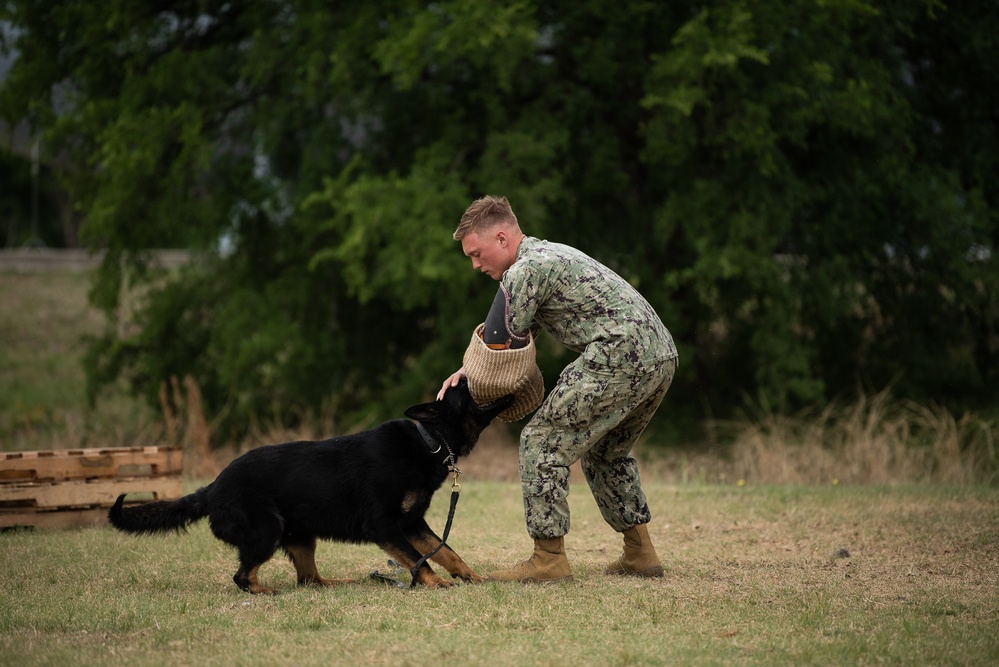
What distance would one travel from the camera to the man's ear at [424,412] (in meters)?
5.60

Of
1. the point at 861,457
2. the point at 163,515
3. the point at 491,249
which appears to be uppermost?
the point at 491,249

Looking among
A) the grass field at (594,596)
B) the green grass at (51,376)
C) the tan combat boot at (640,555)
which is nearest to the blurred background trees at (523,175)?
the green grass at (51,376)

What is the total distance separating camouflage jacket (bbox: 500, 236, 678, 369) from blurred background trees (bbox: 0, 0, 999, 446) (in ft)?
25.0

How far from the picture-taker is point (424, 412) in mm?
5641

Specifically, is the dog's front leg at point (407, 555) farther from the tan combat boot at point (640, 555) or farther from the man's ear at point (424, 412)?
the tan combat boot at point (640, 555)

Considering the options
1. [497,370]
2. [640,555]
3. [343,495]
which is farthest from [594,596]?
[343,495]

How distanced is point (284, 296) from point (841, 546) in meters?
10.7

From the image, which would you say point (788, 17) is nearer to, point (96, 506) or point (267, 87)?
point (267, 87)

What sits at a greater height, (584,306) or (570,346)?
(584,306)

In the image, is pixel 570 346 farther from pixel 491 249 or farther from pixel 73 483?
pixel 73 483

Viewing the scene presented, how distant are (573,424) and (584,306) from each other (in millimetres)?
632

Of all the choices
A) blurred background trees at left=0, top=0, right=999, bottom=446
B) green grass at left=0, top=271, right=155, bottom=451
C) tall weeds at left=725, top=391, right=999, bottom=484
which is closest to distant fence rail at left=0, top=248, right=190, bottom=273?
green grass at left=0, top=271, right=155, bottom=451

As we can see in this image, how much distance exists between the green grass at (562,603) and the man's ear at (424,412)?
3.08 feet

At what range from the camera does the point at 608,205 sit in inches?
626
